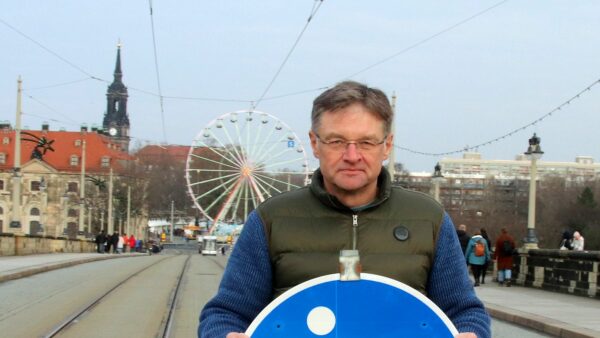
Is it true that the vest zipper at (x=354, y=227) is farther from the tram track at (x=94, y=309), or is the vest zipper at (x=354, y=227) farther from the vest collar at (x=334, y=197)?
the tram track at (x=94, y=309)

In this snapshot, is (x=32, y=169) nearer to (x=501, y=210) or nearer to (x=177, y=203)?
(x=177, y=203)

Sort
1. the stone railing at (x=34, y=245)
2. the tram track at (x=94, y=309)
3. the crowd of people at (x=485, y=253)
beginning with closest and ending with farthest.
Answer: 1. the tram track at (x=94, y=309)
2. the crowd of people at (x=485, y=253)
3. the stone railing at (x=34, y=245)

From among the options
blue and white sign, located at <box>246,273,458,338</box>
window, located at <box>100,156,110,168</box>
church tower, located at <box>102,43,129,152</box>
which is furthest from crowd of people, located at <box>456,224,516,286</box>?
church tower, located at <box>102,43,129,152</box>

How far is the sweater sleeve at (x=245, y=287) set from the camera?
10.2 ft

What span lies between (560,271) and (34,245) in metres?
28.7

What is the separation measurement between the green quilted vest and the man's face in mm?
59

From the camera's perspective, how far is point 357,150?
305 centimetres

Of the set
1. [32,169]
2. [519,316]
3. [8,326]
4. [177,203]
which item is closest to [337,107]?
[8,326]

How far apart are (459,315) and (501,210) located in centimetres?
10348

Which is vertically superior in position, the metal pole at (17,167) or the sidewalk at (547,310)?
the metal pole at (17,167)

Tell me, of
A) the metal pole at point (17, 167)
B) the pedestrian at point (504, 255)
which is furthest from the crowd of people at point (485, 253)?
the metal pole at point (17, 167)

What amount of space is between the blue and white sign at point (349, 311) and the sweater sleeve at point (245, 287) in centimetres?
29

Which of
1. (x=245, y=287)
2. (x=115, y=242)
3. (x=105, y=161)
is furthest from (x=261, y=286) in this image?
(x=105, y=161)

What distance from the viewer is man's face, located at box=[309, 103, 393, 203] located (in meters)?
3.05
